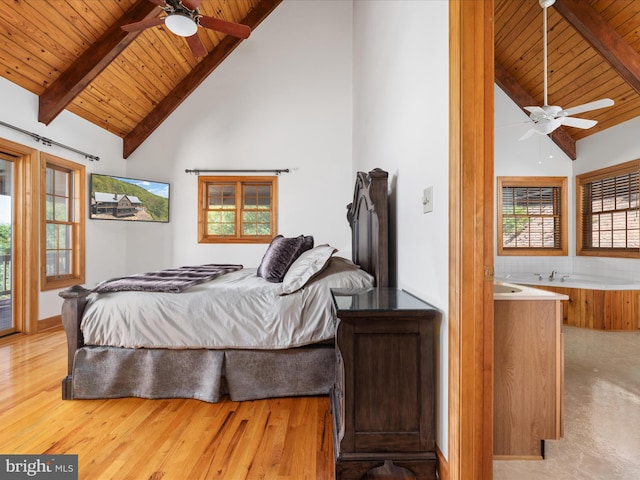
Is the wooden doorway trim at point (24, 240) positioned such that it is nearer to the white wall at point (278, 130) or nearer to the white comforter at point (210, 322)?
the white wall at point (278, 130)

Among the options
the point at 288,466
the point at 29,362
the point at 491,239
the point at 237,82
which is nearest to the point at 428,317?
the point at 491,239

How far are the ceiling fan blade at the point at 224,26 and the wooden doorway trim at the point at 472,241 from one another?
7.77ft

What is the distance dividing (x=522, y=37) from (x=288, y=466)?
5748mm

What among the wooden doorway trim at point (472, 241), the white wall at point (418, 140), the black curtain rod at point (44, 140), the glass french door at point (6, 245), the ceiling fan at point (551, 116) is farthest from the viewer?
the glass french door at point (6, 245)

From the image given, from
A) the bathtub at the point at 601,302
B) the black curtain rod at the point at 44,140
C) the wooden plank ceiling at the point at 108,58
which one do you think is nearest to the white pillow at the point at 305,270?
the wooden plank ceiling at the point at 108,58

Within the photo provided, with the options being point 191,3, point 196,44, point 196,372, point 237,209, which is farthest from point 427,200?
point 237,209

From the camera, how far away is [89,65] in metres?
3.72

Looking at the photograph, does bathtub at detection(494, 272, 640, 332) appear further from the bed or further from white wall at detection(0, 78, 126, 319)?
white wall at detection(0, 78, 126, 319)

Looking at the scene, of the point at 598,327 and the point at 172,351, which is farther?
the point at 598,327

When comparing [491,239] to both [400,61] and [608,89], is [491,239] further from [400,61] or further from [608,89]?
[608,89]

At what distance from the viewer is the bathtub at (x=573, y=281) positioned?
4191mm

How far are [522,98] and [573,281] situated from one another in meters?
2.95

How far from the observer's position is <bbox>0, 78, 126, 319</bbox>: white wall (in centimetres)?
348

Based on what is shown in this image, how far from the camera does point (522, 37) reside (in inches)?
182
